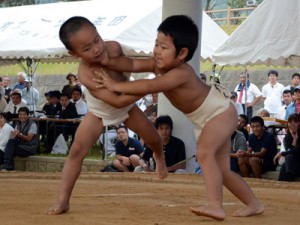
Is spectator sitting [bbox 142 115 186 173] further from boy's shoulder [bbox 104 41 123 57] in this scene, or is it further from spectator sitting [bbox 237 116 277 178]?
boy's shoulder [bbox 104 41 123 57]

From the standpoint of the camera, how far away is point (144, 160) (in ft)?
25.7

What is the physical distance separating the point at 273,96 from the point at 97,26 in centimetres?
299

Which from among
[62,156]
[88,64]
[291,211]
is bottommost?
[62,156]

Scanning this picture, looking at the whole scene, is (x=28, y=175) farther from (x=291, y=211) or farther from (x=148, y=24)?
(x=148, y=24)

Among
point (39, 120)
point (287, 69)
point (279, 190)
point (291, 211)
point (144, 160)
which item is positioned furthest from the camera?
point (287, 69)

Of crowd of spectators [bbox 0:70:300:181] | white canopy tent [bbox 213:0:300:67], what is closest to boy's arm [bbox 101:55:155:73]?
crowd of spectators [bbox 0:70:300:181]

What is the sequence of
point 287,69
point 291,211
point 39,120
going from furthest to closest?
point 287,69, point 39,120, point 291,211

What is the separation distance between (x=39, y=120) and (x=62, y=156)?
100 centimetres

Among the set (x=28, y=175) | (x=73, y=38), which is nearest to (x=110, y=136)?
(x=28, y=175)

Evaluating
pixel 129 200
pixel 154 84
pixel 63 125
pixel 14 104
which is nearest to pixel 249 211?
pixel 154 84

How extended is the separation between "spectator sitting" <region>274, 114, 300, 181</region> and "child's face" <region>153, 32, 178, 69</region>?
13.1 feet

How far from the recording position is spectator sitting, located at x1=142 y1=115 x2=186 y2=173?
7.71 meters

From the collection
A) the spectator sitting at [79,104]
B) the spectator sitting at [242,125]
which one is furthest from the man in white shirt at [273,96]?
the spectator sitting at [242,125]

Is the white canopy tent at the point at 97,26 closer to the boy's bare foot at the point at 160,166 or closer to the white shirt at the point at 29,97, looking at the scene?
the white shirt at the point at 29,97
